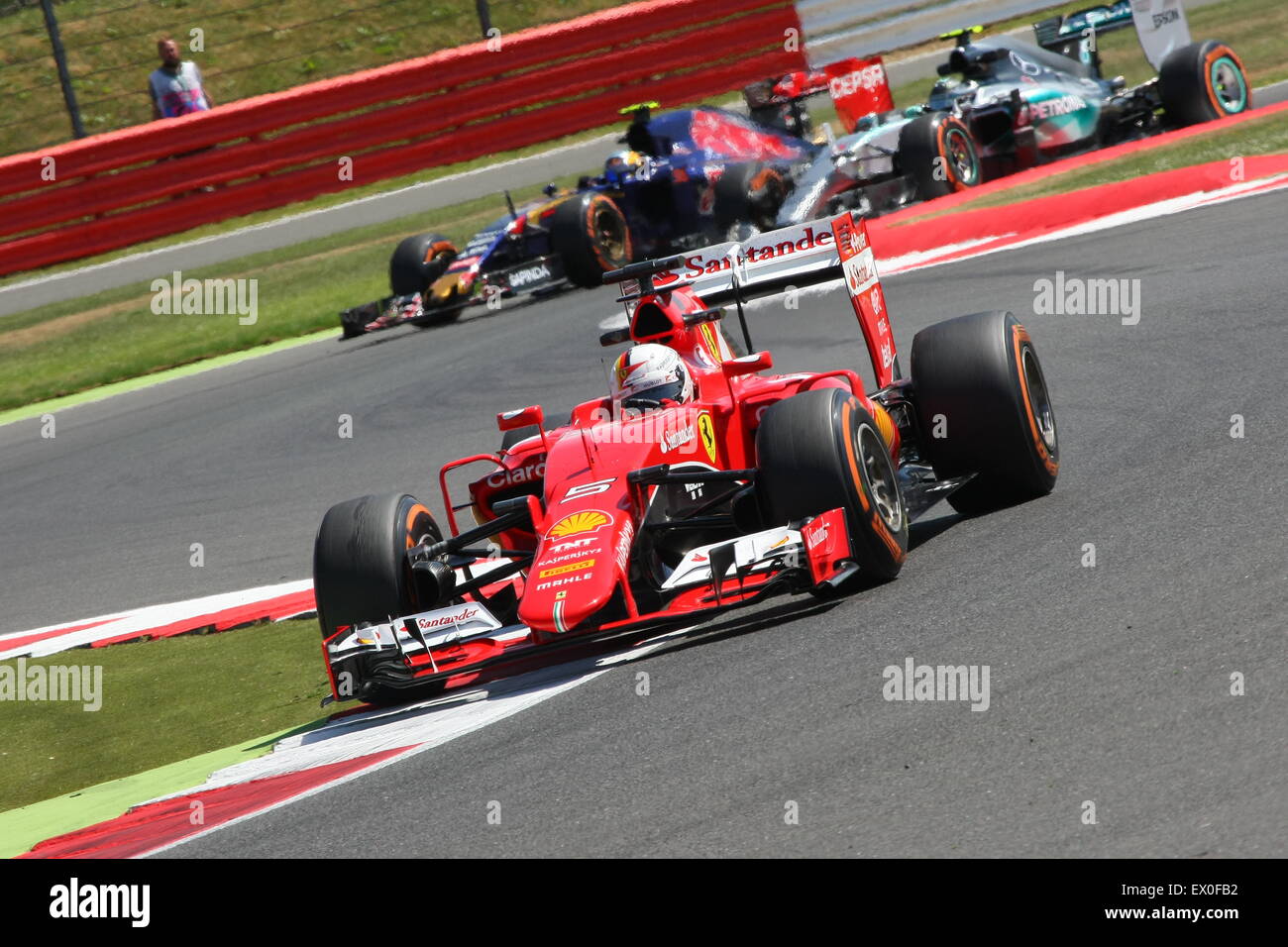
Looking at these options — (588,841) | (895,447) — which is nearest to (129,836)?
(588,841)

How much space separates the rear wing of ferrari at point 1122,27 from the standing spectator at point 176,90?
10.4 metres

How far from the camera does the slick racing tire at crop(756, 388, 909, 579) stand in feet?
21.1

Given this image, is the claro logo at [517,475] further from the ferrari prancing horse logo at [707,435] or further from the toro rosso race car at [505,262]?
the toro rosso race car at [505,262]

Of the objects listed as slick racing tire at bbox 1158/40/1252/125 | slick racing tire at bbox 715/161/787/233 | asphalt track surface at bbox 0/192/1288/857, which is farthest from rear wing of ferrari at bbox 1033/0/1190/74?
asphalt track surface at bbox 0/192/1288/857

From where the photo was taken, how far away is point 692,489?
7273 mm

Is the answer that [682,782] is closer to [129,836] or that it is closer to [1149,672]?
[1149,672]

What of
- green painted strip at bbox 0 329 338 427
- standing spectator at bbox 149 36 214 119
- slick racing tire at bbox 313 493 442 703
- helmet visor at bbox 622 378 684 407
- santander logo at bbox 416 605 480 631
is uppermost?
standing spectator at bbox 149 36 214 119

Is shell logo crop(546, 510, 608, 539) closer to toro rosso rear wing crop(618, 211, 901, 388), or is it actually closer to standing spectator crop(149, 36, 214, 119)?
toro rosso rear wing crop(618, 211, 901, 388)

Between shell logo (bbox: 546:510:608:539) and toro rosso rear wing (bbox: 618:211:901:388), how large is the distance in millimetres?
1448

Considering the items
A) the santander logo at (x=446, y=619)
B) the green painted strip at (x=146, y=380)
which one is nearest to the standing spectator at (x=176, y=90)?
the green painted strip at (x=146, y=380)

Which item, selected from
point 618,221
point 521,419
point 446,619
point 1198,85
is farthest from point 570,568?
point 1198,85

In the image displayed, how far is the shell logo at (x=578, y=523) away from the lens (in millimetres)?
6617

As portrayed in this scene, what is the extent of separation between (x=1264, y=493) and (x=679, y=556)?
232cm

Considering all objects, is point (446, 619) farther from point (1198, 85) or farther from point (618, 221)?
point (1198, 85)
